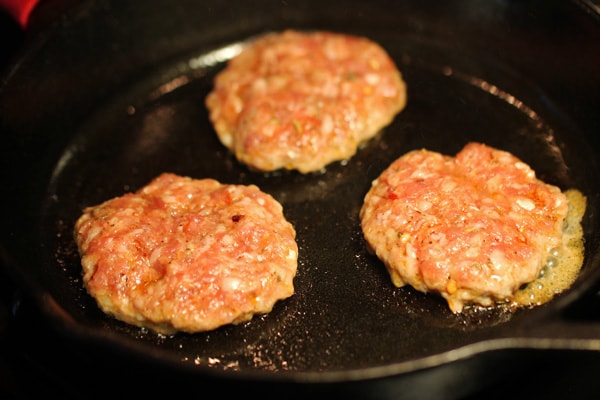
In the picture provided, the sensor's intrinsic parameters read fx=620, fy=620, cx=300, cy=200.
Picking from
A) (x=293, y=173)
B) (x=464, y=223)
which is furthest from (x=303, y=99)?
(x=464, y=223)

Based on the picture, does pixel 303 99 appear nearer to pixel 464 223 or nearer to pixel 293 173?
pixel 293 173

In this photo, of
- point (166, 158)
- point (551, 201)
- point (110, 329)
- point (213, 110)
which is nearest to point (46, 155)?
point (166, 158)

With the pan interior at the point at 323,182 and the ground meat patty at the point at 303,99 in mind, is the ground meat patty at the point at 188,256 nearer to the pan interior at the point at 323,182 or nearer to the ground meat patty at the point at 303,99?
the pan interior at the point at 323,182

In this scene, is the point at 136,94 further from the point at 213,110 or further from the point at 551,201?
the point at 551,201

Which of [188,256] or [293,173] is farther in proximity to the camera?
[293,173]

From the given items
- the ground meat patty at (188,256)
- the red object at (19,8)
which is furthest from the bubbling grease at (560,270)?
the red object at (19,8)

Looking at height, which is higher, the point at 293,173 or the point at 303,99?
the point at 303,99
